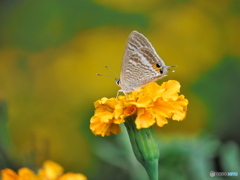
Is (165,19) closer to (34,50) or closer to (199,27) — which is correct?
(199,27)

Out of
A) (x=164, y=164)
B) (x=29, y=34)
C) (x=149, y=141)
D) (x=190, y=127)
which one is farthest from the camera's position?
(x=29, y=34)

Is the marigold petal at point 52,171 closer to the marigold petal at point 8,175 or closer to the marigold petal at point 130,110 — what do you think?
the marigold petal at point 8,175

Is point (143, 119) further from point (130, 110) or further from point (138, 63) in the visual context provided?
point (138, 63)

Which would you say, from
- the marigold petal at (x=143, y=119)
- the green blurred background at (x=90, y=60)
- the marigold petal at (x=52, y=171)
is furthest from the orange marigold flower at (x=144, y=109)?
the green blurred background at (x=90, y=60)

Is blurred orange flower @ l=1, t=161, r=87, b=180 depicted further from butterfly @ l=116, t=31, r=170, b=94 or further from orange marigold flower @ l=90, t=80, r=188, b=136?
butterfly @ l=116, t=31, r=170, b=94

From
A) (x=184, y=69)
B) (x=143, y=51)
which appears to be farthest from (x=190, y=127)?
(x=143, y=51)

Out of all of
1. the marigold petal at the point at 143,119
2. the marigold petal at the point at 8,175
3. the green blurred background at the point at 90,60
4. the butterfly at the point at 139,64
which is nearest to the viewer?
the marigold petal at the point at 8,175

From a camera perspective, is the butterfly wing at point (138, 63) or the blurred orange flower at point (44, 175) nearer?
the blurred orange flower at point (44, 175)
